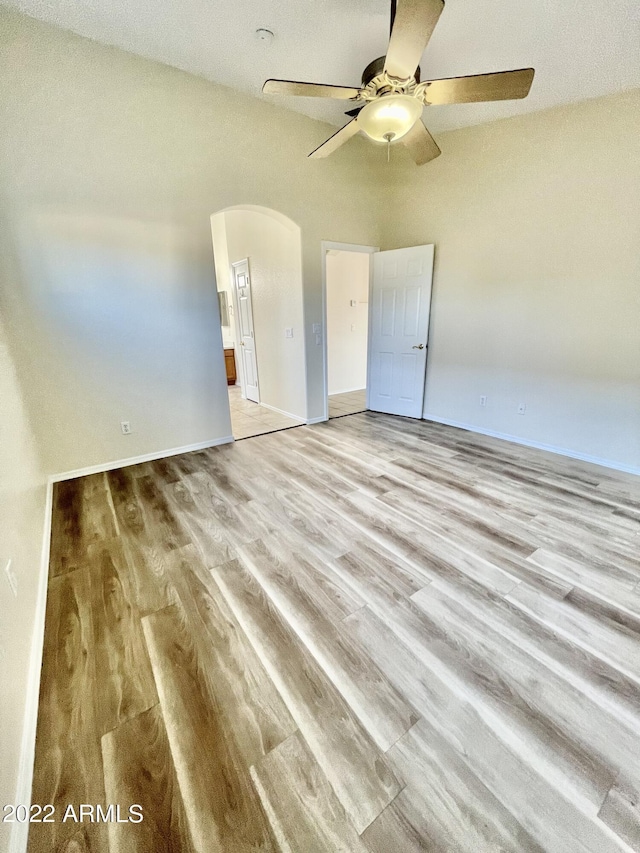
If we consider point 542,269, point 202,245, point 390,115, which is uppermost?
point 390,115

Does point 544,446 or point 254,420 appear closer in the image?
point 544,446

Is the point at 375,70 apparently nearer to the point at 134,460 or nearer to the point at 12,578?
the point at 12,578

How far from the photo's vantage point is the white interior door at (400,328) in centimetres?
410

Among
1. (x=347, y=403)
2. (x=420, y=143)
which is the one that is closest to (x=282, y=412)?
(x=347, y=403)

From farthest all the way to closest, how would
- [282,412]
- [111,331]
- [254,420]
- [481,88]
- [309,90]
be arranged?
[282,412], [254,420], [111,331], [309,90], [481,88]

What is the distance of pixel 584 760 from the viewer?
106cm

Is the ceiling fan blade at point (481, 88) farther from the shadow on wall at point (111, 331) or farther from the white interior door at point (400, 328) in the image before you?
the shadow on wall at point (111, 331)

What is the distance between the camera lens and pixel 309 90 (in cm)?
191

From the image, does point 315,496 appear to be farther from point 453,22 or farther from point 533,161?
point 533,161

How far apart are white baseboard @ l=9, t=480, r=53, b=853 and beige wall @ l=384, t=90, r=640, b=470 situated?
13.5ft

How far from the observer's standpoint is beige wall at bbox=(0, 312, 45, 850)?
997 millimetres

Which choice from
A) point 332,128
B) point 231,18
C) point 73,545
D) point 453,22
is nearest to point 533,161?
point 453,22

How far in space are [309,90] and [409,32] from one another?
2.14 ft

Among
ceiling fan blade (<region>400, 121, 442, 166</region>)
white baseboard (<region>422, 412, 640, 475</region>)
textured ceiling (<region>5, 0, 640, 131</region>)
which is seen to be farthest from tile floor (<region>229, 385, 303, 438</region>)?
textured ceiling (<region>5, 0, 640, 131</region>)
